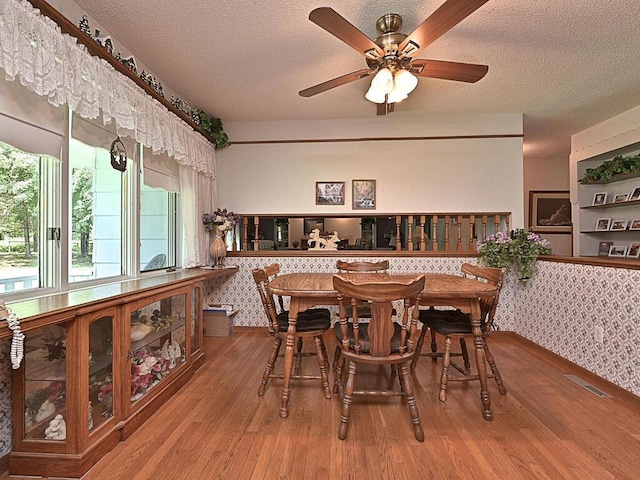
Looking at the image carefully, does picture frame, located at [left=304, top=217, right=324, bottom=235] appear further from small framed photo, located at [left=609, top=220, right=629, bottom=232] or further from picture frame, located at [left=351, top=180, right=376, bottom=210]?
small framed photo, located at [left=609, top=220, right=629, bottom=232]

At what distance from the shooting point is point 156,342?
2338 millimetres

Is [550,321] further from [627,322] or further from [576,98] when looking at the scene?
[576,98]

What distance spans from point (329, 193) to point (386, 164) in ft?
2.57

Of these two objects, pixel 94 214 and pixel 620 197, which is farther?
pixel 620 197

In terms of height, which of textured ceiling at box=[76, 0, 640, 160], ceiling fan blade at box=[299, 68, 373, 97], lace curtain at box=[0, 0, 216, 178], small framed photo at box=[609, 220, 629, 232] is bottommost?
small framed photo at box=[609, 220, 629, 232]

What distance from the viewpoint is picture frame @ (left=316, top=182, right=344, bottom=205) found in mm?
4086

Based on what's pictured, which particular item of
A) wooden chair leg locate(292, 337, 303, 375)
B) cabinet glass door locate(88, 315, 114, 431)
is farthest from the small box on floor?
cabinet glass door locate(88, 315, 114, 431)

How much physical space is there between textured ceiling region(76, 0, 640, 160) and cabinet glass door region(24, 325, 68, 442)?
204cm

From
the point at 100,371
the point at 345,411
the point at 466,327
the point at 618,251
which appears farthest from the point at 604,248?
the point at 100,371

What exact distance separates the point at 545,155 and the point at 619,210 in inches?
68.7

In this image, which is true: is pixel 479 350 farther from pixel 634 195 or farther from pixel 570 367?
pixel 634 195

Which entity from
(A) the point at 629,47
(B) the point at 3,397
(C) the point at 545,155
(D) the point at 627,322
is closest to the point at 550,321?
(D) the point at 627,322

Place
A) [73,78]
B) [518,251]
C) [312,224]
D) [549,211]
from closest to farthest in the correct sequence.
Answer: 1. [73,78]
2. [518,251]
3. [312,224]
4. [549,211]

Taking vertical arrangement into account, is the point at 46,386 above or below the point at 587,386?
above
